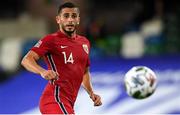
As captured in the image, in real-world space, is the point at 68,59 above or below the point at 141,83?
above

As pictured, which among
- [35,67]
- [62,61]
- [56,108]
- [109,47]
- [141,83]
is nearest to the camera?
[35,67]

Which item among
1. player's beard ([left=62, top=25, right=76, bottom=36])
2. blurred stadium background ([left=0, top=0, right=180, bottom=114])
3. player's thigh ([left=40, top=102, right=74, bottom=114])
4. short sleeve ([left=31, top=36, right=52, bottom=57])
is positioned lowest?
blurred stadium background ([left=0, top=0, right=180, bottom=114])

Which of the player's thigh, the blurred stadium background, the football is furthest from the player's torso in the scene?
the blurred stadium background

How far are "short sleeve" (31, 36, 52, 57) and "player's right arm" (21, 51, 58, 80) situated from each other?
0.14ft

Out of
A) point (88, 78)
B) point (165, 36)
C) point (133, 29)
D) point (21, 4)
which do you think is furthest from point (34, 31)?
point (88, 78)

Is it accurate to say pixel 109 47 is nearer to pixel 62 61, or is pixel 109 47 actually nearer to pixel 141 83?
pixel 141 83

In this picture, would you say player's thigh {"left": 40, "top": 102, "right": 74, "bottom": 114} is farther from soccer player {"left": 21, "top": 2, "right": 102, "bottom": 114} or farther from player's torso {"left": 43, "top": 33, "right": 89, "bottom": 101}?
player's torso {"left": 43, "top": 33, "right": 89, "bottom": 101}

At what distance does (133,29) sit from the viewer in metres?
13.5

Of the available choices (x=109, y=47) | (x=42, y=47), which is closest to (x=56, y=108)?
(x=42, y=47)

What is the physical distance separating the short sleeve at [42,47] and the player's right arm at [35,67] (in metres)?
0.04

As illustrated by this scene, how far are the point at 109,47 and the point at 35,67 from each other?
6.71 meters

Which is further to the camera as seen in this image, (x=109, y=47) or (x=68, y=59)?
(x=109, y=47)

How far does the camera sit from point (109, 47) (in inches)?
506

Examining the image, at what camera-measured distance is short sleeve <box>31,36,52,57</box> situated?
6.50 metres
